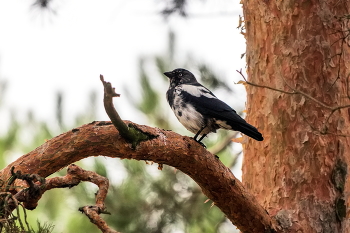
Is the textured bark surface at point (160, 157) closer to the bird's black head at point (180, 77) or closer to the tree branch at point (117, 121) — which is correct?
the tree branch at point (117, 121)

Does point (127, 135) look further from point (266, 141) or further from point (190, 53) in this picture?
point (190, 53)

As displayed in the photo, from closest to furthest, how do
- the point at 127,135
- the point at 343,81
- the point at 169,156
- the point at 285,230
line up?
the point at 127,135, the point at 169,156, the point at 285,230, the point at 343,81

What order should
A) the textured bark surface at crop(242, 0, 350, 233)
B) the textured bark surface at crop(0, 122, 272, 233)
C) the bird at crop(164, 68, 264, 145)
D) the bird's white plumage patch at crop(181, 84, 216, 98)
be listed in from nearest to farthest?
the textured bark surface at crop(0, 122, 272, 233)
the textured bark surface at crop(242, 0, 350, 233)
the bird at crop(164, 68, 264, 145)
the bird's white plumage patch at crop(181, 84, 216, 98)

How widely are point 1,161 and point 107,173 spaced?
260cm

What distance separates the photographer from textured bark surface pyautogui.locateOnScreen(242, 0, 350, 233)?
3.99 m

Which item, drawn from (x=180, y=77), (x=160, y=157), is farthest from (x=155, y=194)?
(x=160, y=157)

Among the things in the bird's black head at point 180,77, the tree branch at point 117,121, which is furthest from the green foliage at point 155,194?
the tree branch at point 117,121

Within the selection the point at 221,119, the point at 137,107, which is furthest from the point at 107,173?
the point at 221,119

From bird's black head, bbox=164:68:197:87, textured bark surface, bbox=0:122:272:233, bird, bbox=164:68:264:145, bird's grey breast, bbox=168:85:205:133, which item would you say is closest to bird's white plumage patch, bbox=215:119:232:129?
bird, bbox=164:68:264:145

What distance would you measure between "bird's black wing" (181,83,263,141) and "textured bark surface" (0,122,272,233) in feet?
1.95

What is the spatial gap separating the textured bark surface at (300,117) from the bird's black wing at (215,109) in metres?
0.25

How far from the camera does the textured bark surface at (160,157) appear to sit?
3.00 metres

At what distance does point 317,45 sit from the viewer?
14.0 ft

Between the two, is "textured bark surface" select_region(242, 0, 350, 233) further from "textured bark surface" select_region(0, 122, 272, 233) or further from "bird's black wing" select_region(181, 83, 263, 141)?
"textured bark surface" select_region(0, 122, 272, 233)
